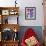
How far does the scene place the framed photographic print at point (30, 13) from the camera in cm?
637

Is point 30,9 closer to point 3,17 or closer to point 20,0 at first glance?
point 20,0

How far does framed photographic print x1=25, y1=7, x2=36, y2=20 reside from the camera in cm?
637

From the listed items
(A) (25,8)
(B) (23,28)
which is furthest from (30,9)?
(B) (23,28)

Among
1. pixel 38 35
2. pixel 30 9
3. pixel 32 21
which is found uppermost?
pixel 30 9

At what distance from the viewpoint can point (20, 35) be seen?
20.9ft

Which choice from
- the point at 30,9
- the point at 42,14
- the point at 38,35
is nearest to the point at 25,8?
the point at 30,9

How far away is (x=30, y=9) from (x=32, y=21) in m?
0.45

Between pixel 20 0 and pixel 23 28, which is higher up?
pixel 20 0

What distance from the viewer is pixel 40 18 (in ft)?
21.0

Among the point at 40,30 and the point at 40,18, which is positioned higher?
the point at 40,18

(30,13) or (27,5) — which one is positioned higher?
(27,5)

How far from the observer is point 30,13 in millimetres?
6391

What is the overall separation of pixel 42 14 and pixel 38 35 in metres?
0.80

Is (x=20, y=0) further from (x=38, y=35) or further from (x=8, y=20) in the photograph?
(x=38, y=35)
